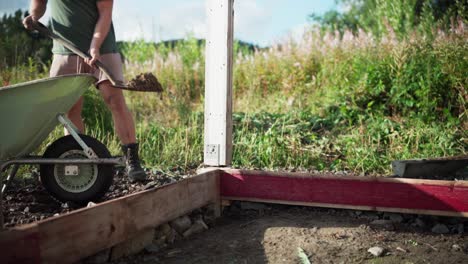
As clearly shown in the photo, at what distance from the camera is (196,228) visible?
315cm

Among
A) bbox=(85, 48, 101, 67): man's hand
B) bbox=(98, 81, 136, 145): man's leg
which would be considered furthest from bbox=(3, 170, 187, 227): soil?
bbox=(85, 48, 101, 67): man's hand

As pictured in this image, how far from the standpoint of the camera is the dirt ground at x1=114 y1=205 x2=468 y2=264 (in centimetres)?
265

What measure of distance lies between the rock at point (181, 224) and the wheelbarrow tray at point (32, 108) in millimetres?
873

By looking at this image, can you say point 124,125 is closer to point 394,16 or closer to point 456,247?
point 456,247

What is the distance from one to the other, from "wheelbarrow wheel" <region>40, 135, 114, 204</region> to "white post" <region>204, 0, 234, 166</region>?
85cm

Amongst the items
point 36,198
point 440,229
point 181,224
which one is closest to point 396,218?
point 440,229

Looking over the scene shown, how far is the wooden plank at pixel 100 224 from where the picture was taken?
195cm

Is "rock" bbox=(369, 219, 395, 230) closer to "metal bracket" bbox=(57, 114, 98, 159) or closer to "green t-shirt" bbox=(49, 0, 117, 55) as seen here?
"metal bracket" bbox=(57, 114, 98, 159)

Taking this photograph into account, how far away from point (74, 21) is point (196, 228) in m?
1.47

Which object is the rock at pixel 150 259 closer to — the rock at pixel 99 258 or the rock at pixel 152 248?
the rock at pixel 152 248

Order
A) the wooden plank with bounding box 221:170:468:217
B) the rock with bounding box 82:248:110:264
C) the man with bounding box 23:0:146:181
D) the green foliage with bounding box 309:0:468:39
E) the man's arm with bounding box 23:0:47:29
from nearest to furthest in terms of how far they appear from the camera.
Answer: the rock with bounding box 82:248:110:264, the wooden plank with bounding box 221:170:468:217, the man with bounding box 23:0:146:181, the man's arm with bounding box 23:0:47:29, the green foliage with bounding box 309:0:468:39

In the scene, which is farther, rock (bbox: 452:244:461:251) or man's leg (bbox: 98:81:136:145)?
man's leg (bbox: 98:81:136:145)

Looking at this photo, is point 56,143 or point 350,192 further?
point 350,192

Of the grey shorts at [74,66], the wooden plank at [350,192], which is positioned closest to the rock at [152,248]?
the wooden plank at [350,192]
